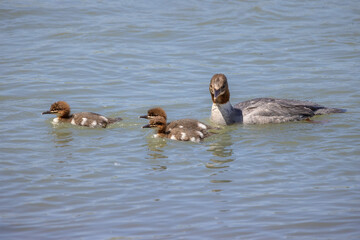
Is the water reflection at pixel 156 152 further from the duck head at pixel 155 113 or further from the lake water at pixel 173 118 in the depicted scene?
the duck head at pixel 155 113

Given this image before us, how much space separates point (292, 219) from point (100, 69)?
7.48 metres

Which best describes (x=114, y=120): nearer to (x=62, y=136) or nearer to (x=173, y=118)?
(x=62, y=136)

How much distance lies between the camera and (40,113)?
10000mm

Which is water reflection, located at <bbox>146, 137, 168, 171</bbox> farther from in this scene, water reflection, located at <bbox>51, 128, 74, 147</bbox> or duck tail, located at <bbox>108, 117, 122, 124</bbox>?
water reflection, located at <bbox>51, 128, 74, 147</bbox>

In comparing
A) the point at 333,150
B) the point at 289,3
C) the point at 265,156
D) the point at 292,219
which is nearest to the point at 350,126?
the point at 333,150

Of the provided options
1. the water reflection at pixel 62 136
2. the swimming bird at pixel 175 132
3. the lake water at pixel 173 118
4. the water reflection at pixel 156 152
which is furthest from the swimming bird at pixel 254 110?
the water reflection at pixel 62 136

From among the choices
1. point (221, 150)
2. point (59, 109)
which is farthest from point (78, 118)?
point (221, 150)

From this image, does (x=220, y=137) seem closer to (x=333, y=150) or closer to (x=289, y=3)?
A: (x=333, y=150)

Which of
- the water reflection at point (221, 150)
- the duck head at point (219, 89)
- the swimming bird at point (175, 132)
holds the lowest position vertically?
the water reflection at point (221, 150)

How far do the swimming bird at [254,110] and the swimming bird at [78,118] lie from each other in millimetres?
1617

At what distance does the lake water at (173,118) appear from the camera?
234 inches

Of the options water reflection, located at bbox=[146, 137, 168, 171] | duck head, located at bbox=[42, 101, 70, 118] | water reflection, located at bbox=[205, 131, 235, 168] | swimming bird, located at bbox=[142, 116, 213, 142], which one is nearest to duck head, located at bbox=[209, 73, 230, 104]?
water reflection, located at bbox=[205, 131, 235, 168]

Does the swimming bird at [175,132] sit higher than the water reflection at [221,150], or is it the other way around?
the swimming bird at [175,132]

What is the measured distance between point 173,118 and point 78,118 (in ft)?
5.31
